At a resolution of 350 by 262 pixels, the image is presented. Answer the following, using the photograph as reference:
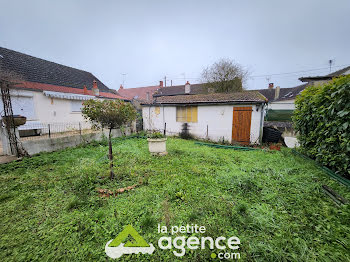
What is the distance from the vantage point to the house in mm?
9188

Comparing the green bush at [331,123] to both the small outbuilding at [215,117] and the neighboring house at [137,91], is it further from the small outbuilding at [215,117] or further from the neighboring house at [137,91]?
the neighboring house at [137,91]

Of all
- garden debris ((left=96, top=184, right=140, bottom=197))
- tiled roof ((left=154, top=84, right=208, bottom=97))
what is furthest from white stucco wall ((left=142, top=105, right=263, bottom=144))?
tiled roof ((left=154, top=84, right=208, bottom=97))

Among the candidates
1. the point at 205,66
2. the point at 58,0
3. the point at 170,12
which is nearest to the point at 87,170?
the point at 58,0

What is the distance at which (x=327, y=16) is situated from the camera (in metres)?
12.2

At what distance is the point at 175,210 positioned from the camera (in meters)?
2.87

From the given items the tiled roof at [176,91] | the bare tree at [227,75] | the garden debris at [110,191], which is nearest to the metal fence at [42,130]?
the garden debris at [110,191]

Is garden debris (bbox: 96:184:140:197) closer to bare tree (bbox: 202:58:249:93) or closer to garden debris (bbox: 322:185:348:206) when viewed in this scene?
garden debris (bbox: 322:185:348:206)

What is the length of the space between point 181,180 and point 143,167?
171 centimetres

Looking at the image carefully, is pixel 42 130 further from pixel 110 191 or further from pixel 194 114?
pixel 194 114

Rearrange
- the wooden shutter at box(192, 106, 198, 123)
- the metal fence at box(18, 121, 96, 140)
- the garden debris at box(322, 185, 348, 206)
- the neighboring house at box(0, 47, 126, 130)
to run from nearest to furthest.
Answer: the garden debris at box(322, 185, 348, 206) → the metal fence at box(18, 121, 96, 140) → the neighboring house at box(0, 47, 126, 130) → the wooden shutter at box(192, 106, 198, 123)

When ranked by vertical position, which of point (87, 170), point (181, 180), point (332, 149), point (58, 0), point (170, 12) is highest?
point (170, 12)

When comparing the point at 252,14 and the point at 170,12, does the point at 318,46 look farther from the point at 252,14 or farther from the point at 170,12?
the point at 170,12

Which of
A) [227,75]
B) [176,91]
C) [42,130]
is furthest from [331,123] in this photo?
[176,91]

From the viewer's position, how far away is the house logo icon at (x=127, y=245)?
2053 millimetres
